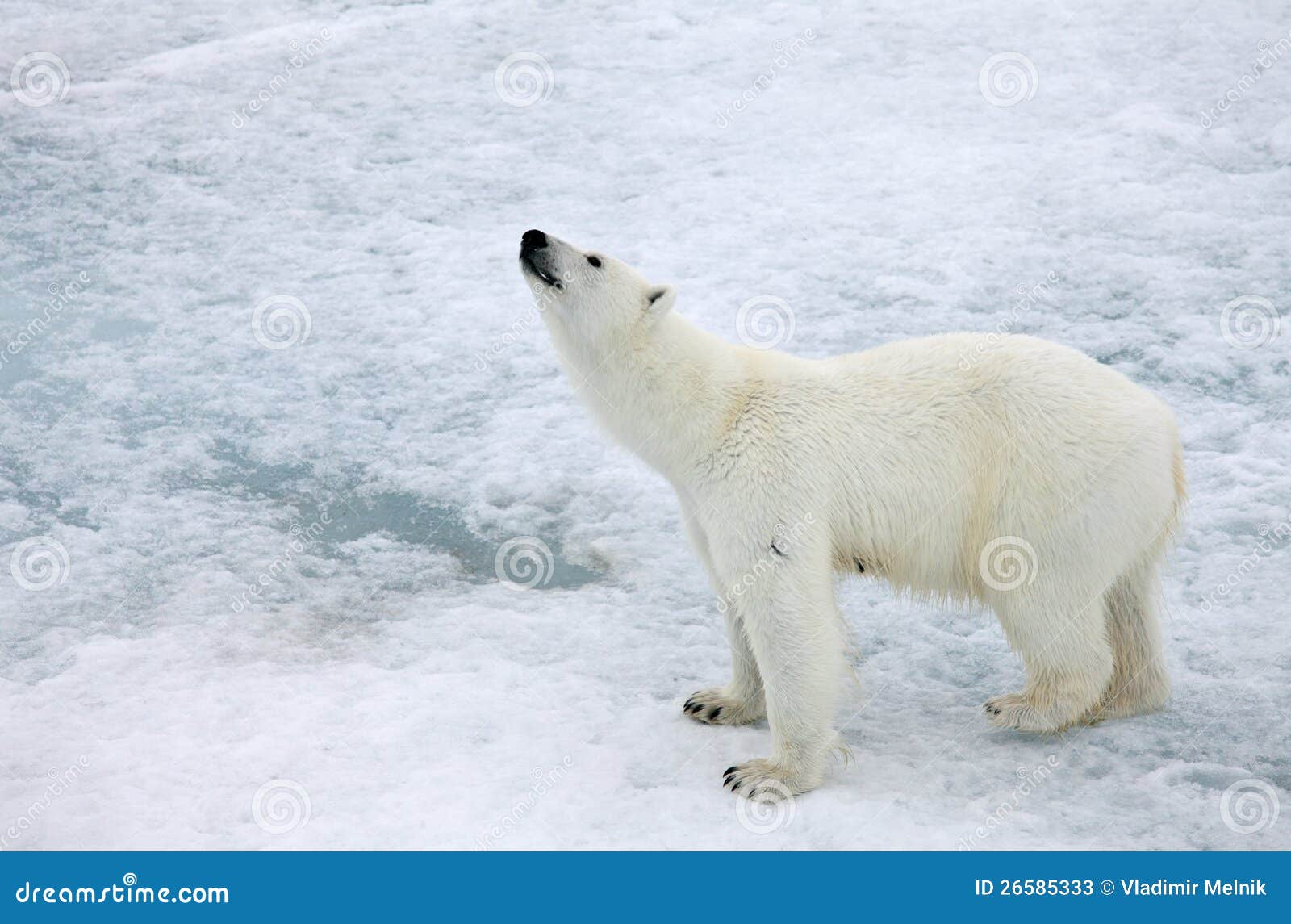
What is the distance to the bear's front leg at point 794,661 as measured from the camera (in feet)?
15.0

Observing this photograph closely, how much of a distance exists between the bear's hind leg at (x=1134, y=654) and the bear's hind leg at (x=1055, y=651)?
12cm

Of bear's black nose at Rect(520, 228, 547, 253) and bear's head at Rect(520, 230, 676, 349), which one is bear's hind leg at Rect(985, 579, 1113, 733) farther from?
bear's black nose at Rect(520, 228, 547, 253)

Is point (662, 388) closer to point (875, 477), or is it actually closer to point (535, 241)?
point (535, 241)

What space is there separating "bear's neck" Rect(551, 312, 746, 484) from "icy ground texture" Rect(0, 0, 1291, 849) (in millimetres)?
1194

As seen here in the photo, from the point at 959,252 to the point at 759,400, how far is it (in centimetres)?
438

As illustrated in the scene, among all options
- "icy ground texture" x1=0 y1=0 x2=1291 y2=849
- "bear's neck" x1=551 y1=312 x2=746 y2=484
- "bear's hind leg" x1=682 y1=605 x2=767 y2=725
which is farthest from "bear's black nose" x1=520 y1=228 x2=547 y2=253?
"icy ground texture" x1=0 y1=0 x2=1291 y2=849

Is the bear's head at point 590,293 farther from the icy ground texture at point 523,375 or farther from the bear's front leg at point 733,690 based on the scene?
the icy ground texture at point 523,375

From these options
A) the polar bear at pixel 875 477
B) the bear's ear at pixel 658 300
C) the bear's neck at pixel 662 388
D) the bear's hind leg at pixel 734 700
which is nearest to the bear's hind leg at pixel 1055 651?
the polar bear at pixel 875 477

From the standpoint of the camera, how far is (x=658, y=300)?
473cm

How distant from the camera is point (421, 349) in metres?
8.23

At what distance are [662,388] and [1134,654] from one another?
2115 millimetres

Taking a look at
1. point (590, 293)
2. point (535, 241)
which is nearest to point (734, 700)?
point (590, 293)

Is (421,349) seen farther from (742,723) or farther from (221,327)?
(742,723)

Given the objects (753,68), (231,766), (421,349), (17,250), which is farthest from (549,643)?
(753,68)
